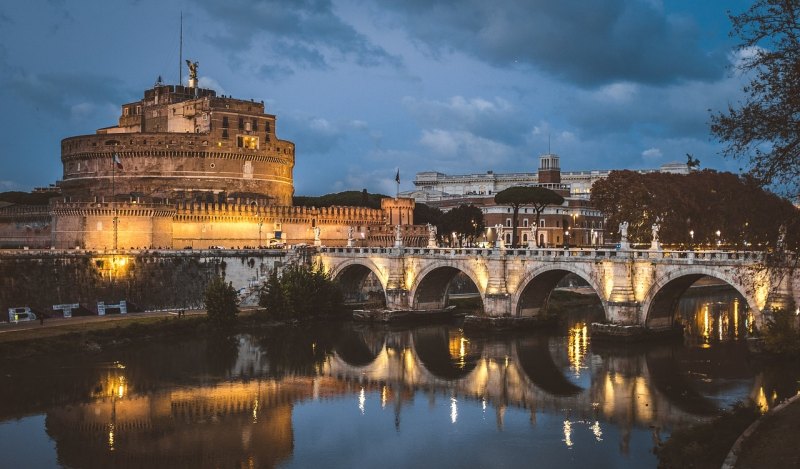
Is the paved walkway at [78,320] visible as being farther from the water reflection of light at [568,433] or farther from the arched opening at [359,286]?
the water reflection of light at [568,433]

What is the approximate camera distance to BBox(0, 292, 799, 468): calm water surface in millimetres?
26219

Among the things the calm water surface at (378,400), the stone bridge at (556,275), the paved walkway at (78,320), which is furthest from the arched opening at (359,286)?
the calm water surface at (378,400)

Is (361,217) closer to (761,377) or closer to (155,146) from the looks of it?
(155,146)

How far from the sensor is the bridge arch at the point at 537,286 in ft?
150

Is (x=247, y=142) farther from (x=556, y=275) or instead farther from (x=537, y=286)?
(x=556, y=275)

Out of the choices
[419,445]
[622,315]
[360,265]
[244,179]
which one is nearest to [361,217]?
[244,179]

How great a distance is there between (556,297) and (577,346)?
18586 mm

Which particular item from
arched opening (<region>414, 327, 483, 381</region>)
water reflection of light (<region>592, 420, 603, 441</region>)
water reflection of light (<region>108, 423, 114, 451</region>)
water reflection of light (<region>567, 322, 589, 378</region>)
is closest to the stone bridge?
water reflection of light (<region>567, 322, 589, 378</region>)

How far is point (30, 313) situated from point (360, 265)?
21.7 metres

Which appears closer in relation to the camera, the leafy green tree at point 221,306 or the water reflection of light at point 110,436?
the water reflection of light at point 110,436

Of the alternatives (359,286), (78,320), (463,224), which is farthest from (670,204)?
(78,320)

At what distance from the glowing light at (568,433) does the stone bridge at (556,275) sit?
9.53 meters

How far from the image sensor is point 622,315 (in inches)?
1681

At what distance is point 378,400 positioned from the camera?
34.1 meters
